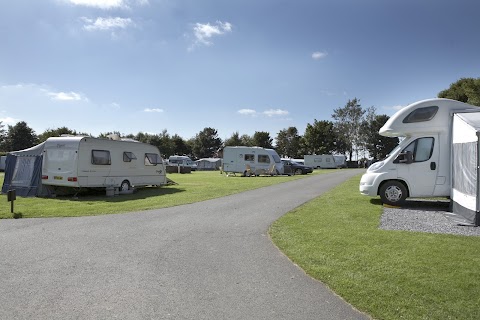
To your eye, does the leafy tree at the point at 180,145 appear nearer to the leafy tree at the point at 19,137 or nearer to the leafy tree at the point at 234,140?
the leafy tree at the point at 234,140

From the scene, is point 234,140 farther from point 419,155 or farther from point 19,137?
point 419,155

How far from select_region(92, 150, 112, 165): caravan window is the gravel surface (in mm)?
12217

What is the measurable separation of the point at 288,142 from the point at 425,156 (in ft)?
249

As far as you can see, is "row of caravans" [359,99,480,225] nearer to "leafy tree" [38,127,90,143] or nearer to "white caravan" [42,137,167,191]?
"white caravan" [42,137,167,191]

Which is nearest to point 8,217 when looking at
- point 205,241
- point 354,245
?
point 205,241

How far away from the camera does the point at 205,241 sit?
7.10 meters

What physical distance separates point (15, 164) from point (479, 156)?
733 inches

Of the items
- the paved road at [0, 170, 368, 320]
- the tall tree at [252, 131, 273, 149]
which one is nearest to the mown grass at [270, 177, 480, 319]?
the paved road at [0, 170, 368, 320]

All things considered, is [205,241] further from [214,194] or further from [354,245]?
[214,194]

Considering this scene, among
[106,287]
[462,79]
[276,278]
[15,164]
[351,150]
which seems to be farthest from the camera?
[351,150]

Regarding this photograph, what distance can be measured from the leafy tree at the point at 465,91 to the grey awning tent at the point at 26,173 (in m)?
27.2

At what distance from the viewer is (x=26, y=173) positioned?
16391mm

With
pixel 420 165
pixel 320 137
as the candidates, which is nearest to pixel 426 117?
pixel 420 165

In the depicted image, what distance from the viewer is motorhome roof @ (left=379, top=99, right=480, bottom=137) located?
10734 millimetres
